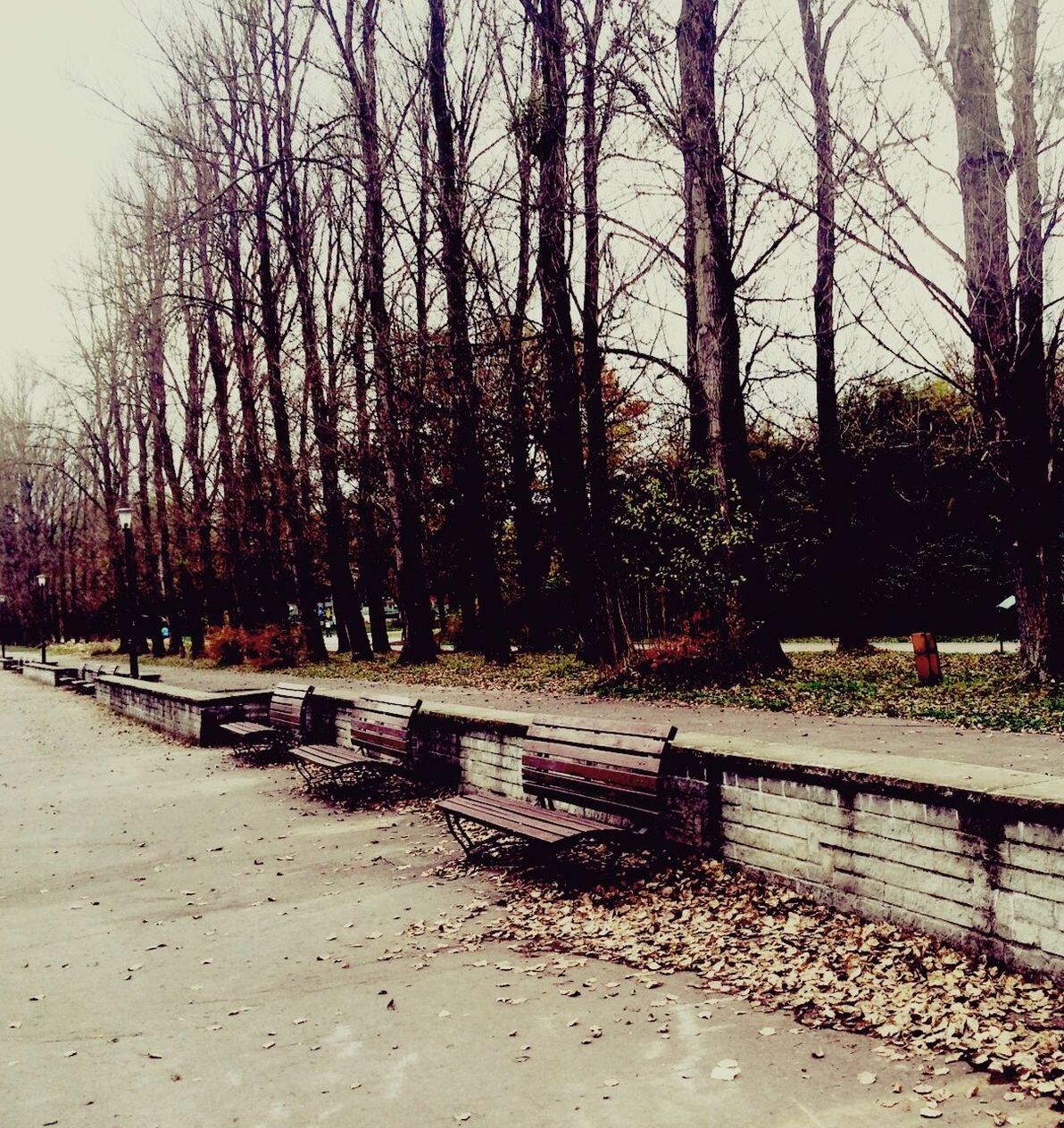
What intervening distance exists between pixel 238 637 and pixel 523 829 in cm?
2432

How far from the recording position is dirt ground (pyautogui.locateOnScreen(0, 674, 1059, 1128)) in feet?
10.7

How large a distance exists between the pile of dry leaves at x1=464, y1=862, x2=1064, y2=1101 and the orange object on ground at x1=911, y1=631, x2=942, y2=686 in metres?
7.96

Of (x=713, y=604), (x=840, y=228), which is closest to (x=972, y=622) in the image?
(x=713, y=604)

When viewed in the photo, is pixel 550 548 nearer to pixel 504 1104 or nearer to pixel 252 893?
pixel 252 893

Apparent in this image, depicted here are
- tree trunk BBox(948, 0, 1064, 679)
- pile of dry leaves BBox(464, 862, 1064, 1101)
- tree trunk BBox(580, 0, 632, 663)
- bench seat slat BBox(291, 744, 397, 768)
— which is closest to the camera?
pile of dry leaves BBox(464, 862, 1064, 1101)

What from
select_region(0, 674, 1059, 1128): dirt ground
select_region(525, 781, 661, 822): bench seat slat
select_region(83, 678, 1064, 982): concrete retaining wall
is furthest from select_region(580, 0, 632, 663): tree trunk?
select_region(83, 678, 1064, 982): concrete retaining wall

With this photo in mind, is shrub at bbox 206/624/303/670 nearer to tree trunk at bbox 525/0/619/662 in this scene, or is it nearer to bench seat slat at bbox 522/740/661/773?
tree trunk at bbox 525/0/619/662

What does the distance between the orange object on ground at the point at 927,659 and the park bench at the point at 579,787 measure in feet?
23.7

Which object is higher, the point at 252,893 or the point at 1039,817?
the point at 1039,817

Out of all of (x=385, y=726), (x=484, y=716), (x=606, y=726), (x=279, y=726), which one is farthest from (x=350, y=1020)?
(x=279, y=726)

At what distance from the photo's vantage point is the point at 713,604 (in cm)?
1305

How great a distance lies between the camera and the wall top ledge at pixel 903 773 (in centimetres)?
374

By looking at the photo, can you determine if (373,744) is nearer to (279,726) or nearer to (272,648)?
(279,726)

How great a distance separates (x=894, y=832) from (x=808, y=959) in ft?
2.16
